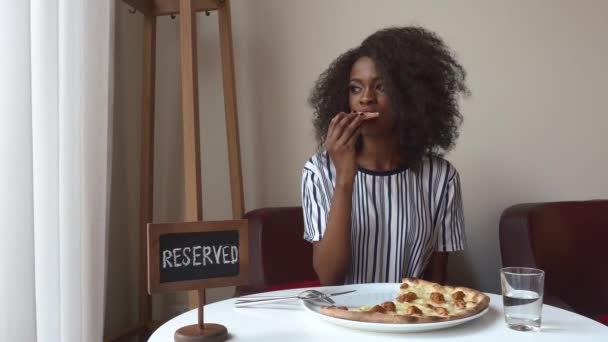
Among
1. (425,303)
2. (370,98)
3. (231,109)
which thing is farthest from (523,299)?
(231,109)

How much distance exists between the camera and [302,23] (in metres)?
2.18

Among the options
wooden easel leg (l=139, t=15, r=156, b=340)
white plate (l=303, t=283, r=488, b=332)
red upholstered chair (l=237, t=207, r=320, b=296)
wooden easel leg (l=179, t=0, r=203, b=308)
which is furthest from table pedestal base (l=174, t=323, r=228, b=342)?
wooden easel leg (l=139, t=15, r=156, b=340)

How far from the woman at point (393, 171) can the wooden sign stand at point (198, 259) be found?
459mm

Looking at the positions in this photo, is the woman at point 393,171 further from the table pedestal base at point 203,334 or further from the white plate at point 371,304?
the table pedestal base at point 203,334

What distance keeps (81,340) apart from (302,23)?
1.41 meters

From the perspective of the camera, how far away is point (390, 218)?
1.36 metres

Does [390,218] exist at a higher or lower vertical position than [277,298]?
higher

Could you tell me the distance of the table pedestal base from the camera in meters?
0.72

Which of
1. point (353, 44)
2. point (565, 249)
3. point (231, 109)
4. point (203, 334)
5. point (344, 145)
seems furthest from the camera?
point (353, 44)

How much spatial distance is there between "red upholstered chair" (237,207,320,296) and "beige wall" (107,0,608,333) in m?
0.37

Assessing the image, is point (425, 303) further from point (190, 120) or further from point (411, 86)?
point (190, 120)

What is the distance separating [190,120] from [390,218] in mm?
785

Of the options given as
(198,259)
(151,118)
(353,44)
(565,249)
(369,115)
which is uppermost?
(353,44)

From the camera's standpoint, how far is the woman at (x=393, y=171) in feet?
4.40
